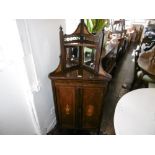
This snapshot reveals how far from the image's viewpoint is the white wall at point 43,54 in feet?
4.16

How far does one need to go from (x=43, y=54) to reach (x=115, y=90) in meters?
2.07

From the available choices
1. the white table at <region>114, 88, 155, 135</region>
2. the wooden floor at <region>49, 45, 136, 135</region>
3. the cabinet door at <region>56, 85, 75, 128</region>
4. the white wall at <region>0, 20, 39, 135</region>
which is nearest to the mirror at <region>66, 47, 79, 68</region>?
the cabinet door at <region>56, 85, 75, 128</region>

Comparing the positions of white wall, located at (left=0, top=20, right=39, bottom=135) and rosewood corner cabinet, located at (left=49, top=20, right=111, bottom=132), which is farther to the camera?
rosewood corner cabinet, located at (left=49, top=20, right=111, bottom=132)

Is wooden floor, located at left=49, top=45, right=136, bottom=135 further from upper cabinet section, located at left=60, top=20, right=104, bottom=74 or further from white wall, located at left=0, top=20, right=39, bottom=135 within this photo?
upper cabinet section, located at left=60, top=20, right=104, bottom=74

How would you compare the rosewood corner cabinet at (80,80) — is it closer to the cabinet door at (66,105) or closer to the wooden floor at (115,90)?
the cabinet door at (66,105)

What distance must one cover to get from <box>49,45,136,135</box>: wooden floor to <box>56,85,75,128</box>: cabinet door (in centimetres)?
26

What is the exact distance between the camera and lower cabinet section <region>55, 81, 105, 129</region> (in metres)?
1.52

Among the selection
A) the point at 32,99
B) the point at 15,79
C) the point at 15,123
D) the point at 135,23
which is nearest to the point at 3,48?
the point at 15,79

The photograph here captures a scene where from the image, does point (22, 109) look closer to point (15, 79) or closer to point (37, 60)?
point (15, 79)

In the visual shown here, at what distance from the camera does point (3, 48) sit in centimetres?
100

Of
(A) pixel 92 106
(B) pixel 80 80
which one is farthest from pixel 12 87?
(A) pixel 92 106

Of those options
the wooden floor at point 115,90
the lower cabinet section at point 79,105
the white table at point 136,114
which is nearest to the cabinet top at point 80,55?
the lower cabinet section at point 79,105

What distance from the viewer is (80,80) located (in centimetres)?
144

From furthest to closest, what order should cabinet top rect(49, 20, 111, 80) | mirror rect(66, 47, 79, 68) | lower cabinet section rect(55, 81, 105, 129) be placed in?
mirror rect(66, 47, 79, 68)
lower cabinet section rect(55, 81, 105, 129)
cabinet top rect(49, 20, 111, 80)
